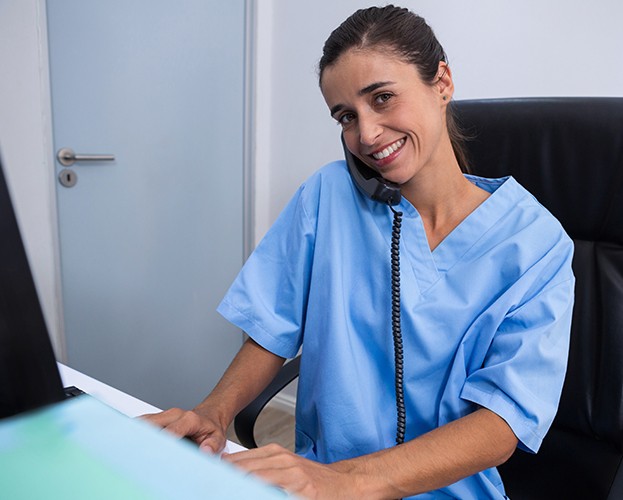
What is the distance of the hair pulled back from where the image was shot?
797mm

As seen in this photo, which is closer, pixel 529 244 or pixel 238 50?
pixel 529 244

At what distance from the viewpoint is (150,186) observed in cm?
160

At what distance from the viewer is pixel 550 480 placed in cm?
92

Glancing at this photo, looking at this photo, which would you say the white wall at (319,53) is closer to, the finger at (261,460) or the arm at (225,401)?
the arm at (225,401)

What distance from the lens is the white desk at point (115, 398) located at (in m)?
0.64

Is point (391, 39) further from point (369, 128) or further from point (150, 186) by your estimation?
point (150, 186)

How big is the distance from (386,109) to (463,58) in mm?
834

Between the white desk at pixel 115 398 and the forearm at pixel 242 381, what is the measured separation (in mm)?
140

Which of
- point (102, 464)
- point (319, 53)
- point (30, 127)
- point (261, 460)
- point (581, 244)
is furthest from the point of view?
point (319, 53)

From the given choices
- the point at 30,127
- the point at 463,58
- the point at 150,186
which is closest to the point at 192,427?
the point at 30,127

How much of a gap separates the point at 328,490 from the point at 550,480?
21.8 inches

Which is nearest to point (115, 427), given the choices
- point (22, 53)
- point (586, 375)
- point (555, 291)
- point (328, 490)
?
point (328, 490)

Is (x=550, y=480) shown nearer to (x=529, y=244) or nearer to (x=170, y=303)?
(x=529, y=244)

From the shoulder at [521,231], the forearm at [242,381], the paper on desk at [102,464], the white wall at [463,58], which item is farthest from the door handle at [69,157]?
the paper on desk at [102,464]
